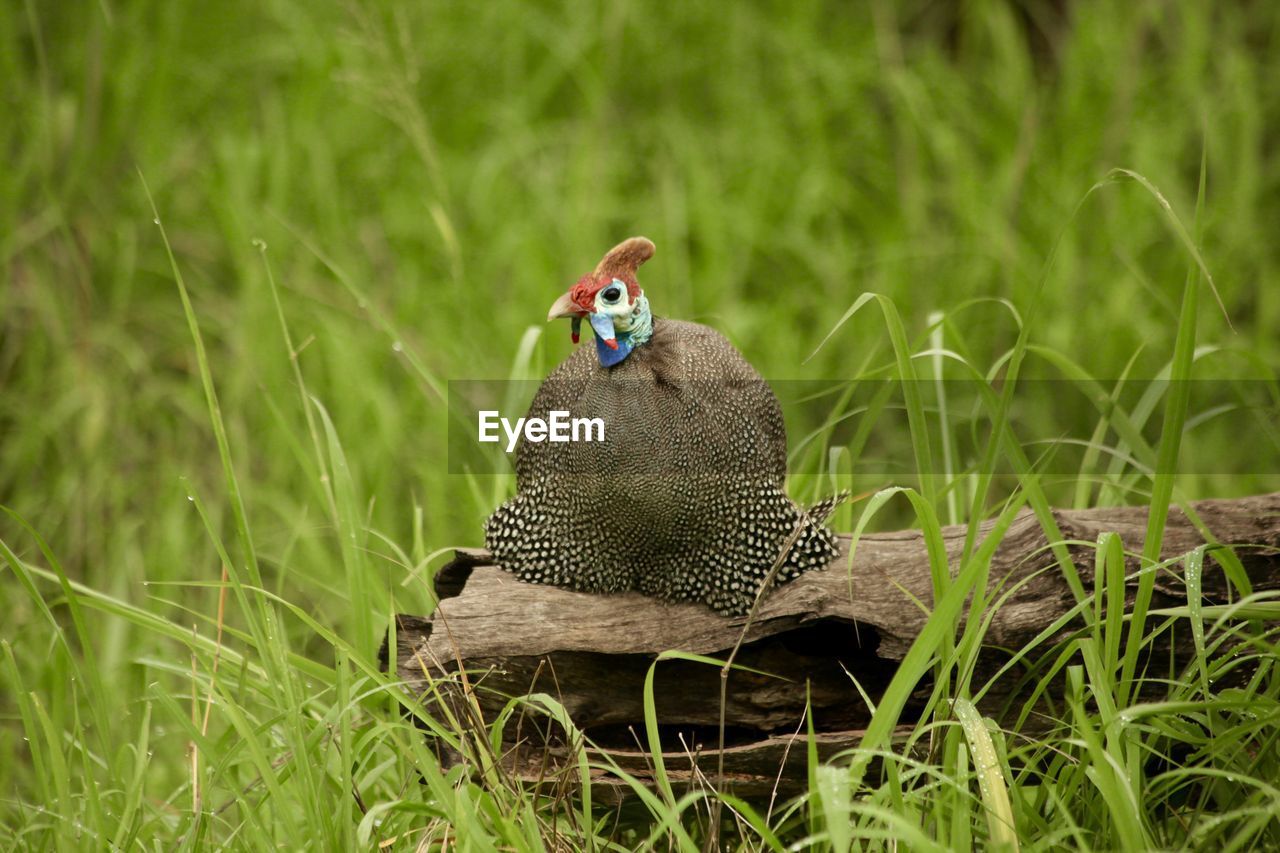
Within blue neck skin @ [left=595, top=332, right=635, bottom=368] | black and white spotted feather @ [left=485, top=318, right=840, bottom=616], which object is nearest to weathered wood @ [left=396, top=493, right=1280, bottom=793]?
black and white spotted feather @ [left=485, top=318, right=840, bottom=616]

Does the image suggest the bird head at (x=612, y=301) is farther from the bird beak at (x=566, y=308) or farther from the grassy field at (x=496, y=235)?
the grassy field at (x=496, y=235)

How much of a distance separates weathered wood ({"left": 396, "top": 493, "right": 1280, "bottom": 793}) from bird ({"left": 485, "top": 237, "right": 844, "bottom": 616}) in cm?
5

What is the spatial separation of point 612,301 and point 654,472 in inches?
10.3

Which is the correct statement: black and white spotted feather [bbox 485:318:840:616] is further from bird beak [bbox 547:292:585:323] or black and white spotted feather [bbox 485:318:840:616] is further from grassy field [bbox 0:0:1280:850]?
grassy field [bbox 0:0:1280:850]

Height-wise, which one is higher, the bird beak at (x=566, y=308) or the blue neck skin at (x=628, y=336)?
the bird beak at (x=566, y=308)

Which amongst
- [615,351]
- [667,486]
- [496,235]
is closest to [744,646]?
[667,486]

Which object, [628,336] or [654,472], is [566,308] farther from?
[654,472]

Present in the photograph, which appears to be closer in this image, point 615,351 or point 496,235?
point 615,351

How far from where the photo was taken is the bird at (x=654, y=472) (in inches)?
72.6

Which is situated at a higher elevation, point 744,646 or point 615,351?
point 615,351

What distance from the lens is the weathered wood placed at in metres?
1.86

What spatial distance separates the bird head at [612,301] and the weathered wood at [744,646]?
42 cm

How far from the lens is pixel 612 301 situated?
1844 millimetres

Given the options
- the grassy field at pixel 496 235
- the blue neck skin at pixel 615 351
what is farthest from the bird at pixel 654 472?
the grassy field at pixel 496 235
